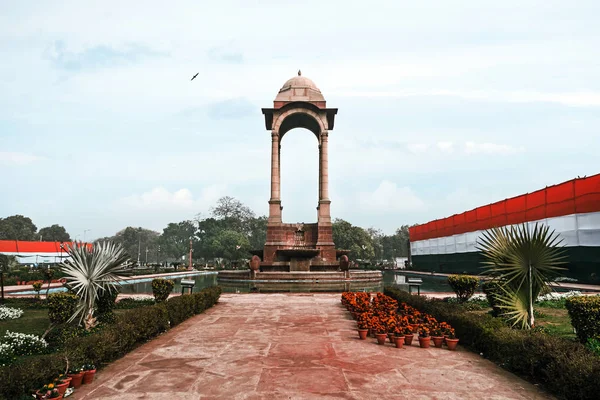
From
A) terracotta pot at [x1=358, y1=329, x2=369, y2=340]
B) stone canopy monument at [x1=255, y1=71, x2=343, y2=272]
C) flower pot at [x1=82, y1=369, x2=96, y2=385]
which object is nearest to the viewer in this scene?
flower pot at [x1=82, y1=369, x2=96, y2=385]

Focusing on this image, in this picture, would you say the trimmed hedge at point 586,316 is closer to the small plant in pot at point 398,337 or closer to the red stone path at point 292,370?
the red stone path at point 292,370

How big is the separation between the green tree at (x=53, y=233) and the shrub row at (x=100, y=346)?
107238 mm

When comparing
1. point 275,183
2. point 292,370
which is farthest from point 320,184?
point 292,370

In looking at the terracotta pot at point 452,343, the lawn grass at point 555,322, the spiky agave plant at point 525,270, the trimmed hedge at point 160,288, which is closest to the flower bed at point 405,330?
the terracotta pot at point 452,343

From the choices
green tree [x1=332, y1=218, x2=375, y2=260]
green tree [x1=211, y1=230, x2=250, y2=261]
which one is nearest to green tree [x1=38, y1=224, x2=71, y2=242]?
green tree [x1=211, y1=230, x2=250, y2=261]

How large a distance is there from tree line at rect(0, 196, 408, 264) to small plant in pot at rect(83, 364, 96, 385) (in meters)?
40.7

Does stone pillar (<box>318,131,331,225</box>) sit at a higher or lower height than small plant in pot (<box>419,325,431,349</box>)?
higher

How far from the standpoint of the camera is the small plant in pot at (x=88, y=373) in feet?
19.5

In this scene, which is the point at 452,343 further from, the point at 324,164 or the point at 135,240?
the point at 135,240

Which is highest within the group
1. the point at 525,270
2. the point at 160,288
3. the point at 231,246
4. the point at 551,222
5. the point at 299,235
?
the point at 551,222

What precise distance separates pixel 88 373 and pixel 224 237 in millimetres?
65479

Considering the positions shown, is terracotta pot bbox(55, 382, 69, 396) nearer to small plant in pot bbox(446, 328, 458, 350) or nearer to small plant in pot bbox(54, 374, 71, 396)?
small plant in pot bbox(54, 374, 71, 396)

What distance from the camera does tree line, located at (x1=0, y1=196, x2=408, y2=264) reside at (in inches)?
2731

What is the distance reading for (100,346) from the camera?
667 centimetres
